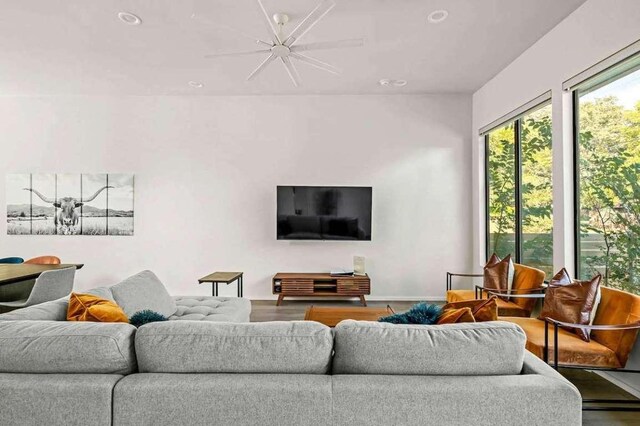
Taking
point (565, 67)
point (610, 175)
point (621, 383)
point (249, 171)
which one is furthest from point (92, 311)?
point (565, 67)

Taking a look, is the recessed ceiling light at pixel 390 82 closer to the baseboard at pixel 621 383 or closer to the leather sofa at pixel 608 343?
the leather sofa at pixel 608 343

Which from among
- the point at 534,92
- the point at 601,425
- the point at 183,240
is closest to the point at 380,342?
the point at 601,425

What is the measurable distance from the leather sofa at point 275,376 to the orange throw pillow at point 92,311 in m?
0.28

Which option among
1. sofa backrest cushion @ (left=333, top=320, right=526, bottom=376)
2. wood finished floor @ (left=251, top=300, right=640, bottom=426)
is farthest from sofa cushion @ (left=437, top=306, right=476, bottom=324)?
wood finished floor @ (left=251, top=300, right=640, bottom=426)

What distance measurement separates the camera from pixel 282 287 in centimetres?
496

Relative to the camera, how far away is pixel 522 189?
4219 millimetres

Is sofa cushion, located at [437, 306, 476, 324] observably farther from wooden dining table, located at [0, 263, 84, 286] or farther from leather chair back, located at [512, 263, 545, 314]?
wooden dining table, located at [0, 263, 84, 286]

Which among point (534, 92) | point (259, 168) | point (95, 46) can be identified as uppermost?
point (95, 46)

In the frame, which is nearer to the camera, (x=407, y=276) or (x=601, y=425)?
(x=601, y=425)

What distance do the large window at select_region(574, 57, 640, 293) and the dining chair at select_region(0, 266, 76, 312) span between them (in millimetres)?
4480

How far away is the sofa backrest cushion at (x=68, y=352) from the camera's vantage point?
137 cm

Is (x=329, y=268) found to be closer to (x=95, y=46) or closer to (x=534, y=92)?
(x=534, y=92)

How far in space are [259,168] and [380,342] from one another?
4264mm

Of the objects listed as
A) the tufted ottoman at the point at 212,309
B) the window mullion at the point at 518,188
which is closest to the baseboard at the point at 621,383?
the window mullion at the point at 518,188
